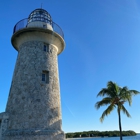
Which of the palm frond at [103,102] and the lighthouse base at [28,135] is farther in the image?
the palm frond at [103,102]

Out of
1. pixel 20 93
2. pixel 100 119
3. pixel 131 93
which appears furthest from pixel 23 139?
pixel 131 93

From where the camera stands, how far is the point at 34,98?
1086 cm

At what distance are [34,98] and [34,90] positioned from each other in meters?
0.56

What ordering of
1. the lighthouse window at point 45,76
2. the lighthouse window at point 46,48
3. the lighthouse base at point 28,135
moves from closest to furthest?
the lighthouse base at point 28,135 → the lighthouse window at point 45,76 → the lighthouse window at point 46,48

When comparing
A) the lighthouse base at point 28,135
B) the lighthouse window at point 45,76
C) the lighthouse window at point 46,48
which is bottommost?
the lighthouse base at point 28,135

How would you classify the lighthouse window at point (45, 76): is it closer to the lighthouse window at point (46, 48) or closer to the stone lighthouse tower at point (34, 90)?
the stone lighthouse tower at point (34, 90)

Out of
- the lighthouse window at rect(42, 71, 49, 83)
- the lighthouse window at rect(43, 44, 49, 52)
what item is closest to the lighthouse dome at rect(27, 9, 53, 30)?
the lighthouse window at rect(43, 44, 49, 52)

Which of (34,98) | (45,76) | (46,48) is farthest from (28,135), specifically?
(46,48)

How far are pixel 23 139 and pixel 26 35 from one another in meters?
7.52

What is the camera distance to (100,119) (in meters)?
15.8

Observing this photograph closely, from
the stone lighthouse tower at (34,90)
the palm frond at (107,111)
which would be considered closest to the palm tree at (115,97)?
the palm frond at (107,111)

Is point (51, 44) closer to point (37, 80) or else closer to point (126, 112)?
point (37, 80)

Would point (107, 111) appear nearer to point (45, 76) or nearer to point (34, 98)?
point (45, 76)

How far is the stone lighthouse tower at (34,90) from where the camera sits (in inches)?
400
